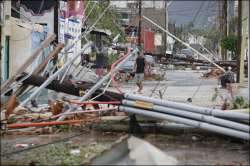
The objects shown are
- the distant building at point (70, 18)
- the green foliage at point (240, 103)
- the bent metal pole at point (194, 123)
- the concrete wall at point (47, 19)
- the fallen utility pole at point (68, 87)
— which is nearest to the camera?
the bent metal pole at point (194, 123)

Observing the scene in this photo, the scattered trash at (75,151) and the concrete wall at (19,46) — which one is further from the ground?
the concrete wall at (19,46)

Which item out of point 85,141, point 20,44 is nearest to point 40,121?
point 85,141

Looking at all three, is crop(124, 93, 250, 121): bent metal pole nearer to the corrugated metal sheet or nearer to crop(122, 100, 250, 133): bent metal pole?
crop(122, 100, 250, 133): bent metal pole

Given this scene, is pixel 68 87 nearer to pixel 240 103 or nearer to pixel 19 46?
pixel 240 103

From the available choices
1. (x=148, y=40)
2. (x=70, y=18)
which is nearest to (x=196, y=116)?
(x=70, y=18)

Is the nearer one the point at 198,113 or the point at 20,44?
the point at 198,113

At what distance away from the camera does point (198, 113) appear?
10.9m

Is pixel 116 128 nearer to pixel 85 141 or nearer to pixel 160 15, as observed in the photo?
pixel 85 141

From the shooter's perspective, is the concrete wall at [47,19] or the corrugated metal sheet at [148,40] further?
the corrugated metal sheet at [148,40]

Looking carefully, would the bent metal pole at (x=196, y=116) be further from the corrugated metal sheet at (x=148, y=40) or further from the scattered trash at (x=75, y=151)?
the corrugated metal sheet at (x=148, y=40)

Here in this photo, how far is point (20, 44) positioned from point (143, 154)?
2443 centimetres

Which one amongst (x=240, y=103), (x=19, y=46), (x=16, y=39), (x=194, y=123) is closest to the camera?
(x=194, y=123)

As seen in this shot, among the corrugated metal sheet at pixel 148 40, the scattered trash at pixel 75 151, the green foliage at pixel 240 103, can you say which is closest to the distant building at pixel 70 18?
the corrugated metal sheet at pixel 148 40

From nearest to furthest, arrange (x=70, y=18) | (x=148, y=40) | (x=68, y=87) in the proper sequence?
(x=68, y=87) → (x=70, y=18) → (x=148, y=40)
